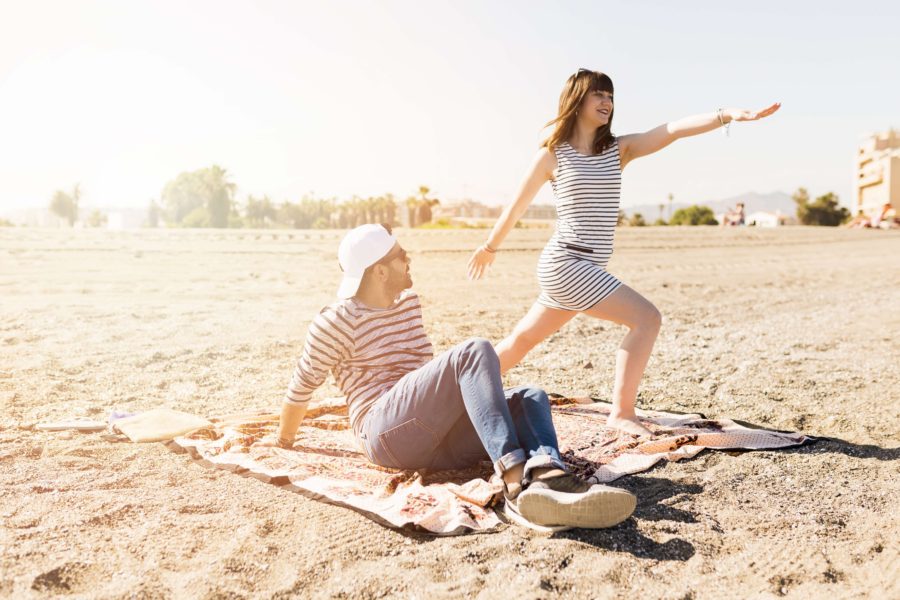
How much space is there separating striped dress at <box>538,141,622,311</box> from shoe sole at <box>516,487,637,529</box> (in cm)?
146

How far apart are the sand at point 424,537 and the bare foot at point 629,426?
0.42 meters

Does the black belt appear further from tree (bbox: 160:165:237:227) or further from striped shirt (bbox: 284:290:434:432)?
tree (bbox: 160:165:237:227)

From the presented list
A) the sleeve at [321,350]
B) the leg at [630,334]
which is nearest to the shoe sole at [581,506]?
the sleeve at [321,350]

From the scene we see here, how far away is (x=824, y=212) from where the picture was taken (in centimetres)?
5712

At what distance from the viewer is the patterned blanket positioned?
3303 millimetres

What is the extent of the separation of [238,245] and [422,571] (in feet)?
61.1

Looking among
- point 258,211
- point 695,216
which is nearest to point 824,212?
point 695,216

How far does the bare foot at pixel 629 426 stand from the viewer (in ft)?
14.5

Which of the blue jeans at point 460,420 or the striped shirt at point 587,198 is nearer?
the blue jeans at point 460,420

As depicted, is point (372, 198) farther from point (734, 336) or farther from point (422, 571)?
point (422, 571)

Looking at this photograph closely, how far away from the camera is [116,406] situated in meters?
5.39

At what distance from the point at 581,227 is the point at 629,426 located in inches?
45.6

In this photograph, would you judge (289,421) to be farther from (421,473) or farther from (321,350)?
(421,473)

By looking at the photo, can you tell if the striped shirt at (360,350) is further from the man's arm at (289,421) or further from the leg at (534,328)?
the leg at (534,328)
